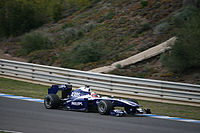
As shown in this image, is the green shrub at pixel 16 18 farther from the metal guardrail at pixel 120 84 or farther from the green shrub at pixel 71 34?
the metal guardrail at pixel 120 84

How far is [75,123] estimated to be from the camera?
9.00 meters

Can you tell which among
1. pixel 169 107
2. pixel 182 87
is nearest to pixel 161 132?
pixel 169 107

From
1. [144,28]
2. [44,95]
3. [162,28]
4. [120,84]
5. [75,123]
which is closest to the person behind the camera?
[75,123]

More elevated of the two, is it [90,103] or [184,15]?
[184,15]

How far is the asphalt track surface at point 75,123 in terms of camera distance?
26.7 ft

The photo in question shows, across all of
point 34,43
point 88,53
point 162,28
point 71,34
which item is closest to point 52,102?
point 88,53

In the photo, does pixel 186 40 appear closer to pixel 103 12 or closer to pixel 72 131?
pixel 72 131

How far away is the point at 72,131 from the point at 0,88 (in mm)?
9050

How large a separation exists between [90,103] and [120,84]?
455 cm

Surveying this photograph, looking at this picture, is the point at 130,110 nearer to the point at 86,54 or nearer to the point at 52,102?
the point at 52,102

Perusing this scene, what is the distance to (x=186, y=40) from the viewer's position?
748 inches

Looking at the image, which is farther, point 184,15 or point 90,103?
point 184,15

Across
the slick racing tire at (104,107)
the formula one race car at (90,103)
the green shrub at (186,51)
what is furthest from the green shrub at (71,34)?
Result: the slick racing tire at (104,107)

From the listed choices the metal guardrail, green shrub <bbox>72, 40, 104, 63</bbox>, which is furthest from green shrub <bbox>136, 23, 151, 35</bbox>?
the metal guardrail
